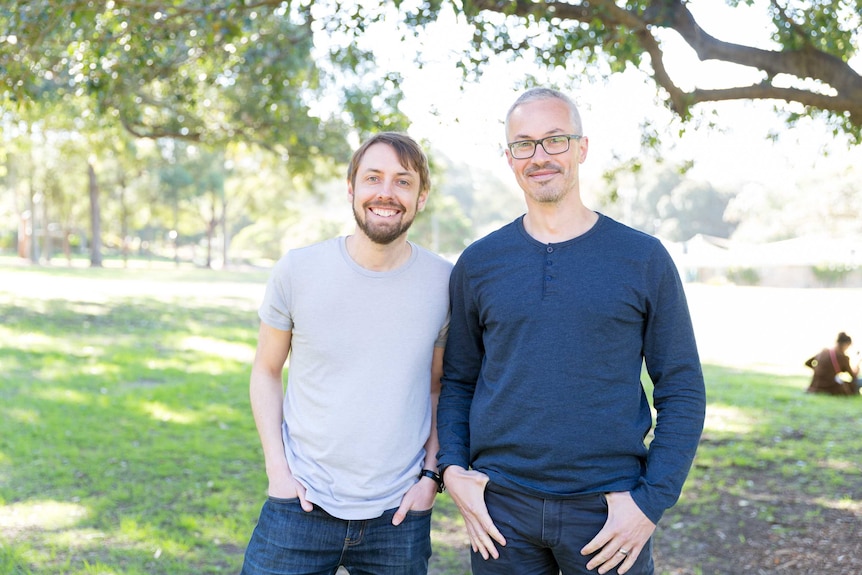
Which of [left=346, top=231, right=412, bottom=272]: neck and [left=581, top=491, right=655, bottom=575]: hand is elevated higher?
[left=346, top=231, right=412, bottom=272]: neck

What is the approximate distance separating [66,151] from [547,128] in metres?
21.7

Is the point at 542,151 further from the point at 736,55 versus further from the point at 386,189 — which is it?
the point at 736,55

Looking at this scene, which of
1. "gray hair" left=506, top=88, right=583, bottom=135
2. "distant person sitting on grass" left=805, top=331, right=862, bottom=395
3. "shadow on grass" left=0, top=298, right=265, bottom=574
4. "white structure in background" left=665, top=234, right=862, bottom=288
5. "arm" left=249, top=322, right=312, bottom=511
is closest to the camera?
"gray hair" left=506, top=88, right=583, bottom=135

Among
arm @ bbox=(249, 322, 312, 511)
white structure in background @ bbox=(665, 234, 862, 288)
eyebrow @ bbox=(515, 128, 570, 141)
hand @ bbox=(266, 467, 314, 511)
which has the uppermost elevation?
eyebrow @ bbox=(515, 128, 570, 141)

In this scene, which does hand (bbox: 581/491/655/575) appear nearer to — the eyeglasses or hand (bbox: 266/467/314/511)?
hand (bbox: 266/467/314/511)

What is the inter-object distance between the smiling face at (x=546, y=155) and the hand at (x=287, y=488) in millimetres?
1285

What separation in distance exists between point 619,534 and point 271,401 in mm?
1337

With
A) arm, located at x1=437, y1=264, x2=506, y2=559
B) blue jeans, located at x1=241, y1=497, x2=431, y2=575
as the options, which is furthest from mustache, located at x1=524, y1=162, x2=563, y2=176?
blue jeans, located at x1=241, y1=497, x2=431, y2=575

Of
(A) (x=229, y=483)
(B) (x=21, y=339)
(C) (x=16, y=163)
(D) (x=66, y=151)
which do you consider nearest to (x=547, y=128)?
(A) (x=229, y=483)

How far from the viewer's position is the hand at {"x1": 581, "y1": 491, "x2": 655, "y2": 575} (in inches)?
97.7

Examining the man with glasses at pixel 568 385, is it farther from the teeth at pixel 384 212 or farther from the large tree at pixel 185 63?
the large tree at pixel 185 63

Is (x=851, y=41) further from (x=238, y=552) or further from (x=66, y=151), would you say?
(x=66, y=151)

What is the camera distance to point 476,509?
263cm

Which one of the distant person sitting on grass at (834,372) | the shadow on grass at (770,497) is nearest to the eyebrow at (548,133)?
the shadow on grass at (770,497)
